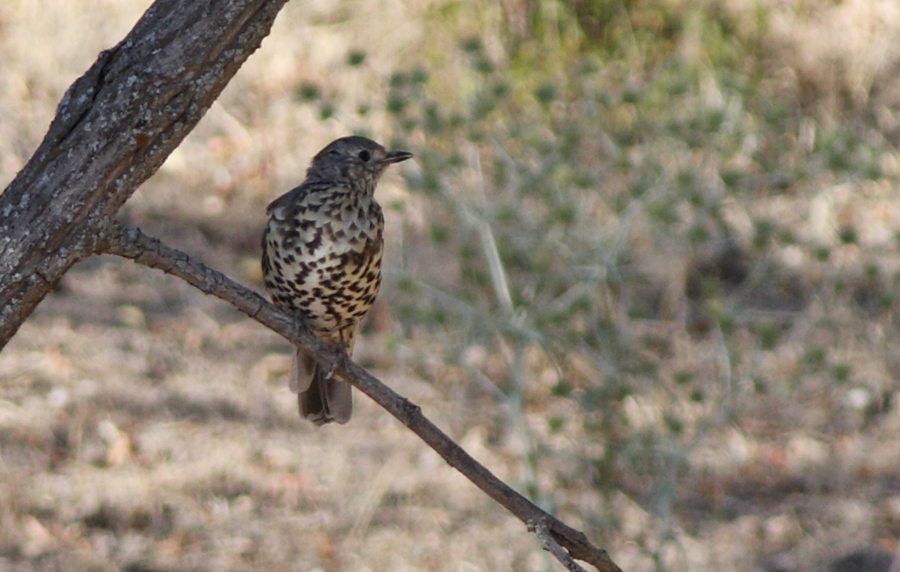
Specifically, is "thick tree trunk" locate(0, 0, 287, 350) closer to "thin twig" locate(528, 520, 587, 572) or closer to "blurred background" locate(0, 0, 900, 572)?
"thin twig" locate(528, 520, 587, 572)

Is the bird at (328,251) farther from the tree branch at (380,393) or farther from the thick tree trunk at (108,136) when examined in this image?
the thick tree trunk at (108,136)

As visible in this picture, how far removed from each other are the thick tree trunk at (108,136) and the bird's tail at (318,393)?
5.53 feet

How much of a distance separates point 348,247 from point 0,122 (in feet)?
17.5

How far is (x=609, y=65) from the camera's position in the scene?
27.1ft

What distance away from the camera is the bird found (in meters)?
3.82

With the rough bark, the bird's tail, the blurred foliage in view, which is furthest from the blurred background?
the rough bark

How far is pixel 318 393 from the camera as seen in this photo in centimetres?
408

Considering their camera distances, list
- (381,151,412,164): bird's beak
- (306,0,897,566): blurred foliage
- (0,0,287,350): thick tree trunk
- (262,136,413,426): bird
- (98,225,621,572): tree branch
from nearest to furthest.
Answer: (0,0,287,350): thick tree trunk, (98,225,621,572): tree branch, (262,136,413,426): bird, (381,151,412,164): bird's beak, (306,0,897,566): blurred foliage

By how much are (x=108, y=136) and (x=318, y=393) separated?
6.09ft

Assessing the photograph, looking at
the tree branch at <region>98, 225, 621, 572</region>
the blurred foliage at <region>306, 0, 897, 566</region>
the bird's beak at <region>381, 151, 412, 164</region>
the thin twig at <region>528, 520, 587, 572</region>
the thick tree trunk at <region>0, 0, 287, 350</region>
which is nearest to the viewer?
the thick tree trunk at <region>0, 0, 287, 350</region>

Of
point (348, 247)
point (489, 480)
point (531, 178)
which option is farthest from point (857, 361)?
point (489, 480)

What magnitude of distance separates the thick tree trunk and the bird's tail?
5.53ft

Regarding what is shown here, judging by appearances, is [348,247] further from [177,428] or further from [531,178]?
[177,428]

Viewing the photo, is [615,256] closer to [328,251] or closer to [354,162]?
[354,162]
